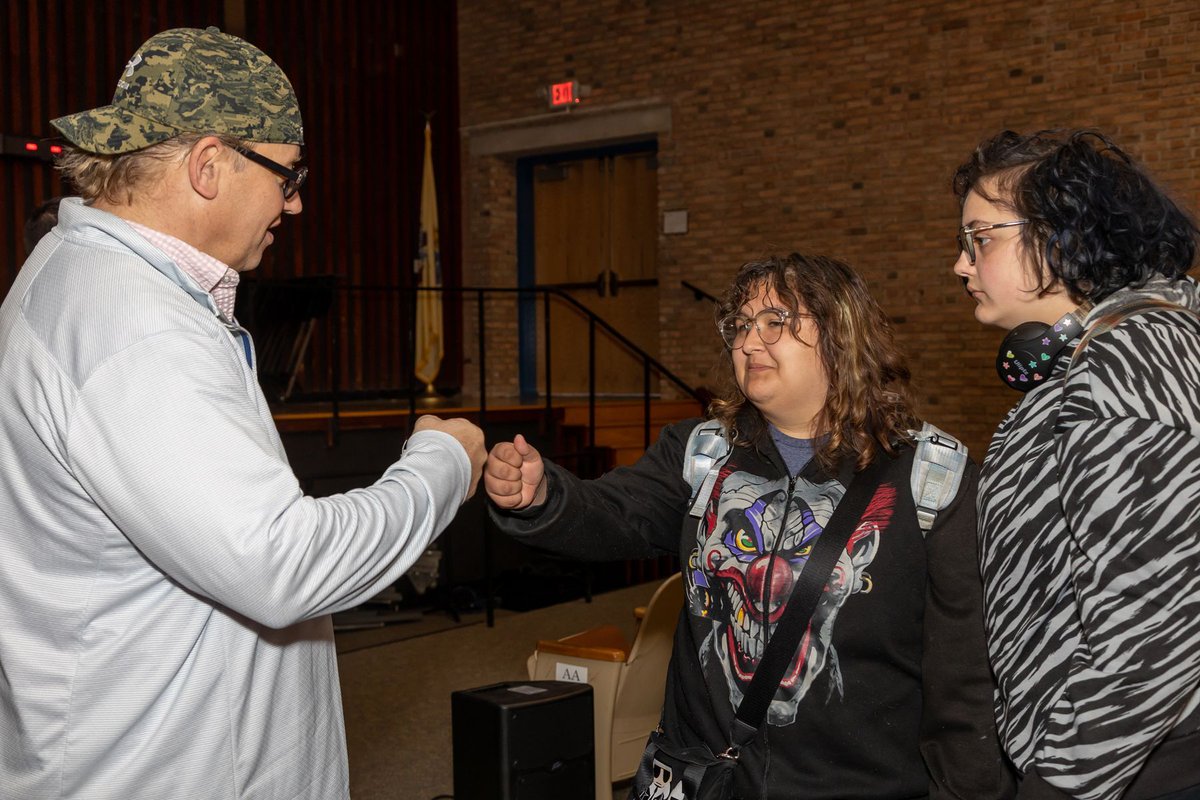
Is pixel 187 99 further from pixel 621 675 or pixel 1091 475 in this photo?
pixel 621 675

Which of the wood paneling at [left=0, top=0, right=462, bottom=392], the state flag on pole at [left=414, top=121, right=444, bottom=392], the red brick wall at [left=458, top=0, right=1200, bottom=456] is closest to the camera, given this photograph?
the red brick wall at [left=458, top=0, right=1200, bottom=456]

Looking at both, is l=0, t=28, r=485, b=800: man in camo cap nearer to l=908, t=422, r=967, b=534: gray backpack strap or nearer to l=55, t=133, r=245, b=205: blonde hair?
l=55, t=133, r=245, b=205: blonde hair

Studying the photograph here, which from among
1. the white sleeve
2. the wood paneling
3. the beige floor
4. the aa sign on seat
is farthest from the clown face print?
the wood paneling

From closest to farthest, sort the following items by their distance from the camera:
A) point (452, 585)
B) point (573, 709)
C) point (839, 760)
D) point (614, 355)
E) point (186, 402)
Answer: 1. point (186, 402)
2. point (839, 760)
3. point (573, 709)
4. point (452, 585)
5. point (614, 355)

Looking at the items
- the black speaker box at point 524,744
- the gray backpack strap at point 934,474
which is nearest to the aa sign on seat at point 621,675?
the black speaker box at point 524,744

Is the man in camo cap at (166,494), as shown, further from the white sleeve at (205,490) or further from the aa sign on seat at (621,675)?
the aa sign on seat at (621,675)

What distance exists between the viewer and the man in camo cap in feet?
3.89

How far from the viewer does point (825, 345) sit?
1982 mm

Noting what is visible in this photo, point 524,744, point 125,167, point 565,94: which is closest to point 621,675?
point 524,744

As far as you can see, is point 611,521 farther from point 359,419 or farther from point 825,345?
point 359,419

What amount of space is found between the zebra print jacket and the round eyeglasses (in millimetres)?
664

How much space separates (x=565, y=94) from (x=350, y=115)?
1.92 metres

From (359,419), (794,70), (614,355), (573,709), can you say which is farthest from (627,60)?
(573,709)

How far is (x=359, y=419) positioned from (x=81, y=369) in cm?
553
